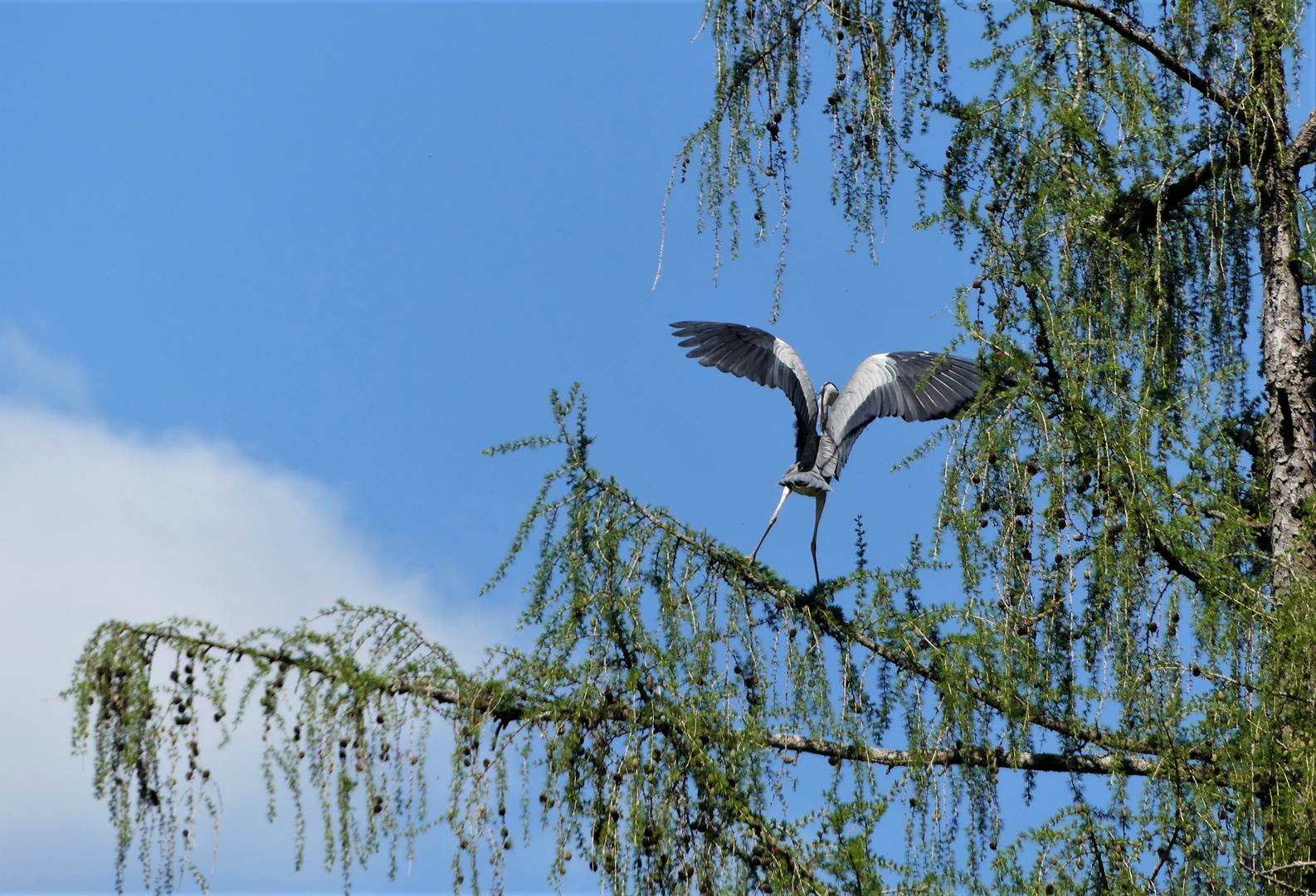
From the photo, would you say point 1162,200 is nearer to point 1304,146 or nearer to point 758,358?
point 1304,146

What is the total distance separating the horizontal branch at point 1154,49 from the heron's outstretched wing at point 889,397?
1.17 m

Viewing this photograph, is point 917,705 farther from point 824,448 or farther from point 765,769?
point 824,448

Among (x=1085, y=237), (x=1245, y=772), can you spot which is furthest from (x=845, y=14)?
(x=1245, y=772)

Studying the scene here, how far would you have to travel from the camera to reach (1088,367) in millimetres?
2822

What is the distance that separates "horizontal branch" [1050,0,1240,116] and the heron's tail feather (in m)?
1.70

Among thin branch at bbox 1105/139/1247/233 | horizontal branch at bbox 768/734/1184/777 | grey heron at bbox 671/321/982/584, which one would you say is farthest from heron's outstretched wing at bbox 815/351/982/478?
horizontal branch at bbox 768/734/1184/777

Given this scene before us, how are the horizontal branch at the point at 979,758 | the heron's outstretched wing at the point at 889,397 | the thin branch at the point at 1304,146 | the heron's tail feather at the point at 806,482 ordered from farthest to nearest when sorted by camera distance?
1. the heron's outstretched wing at the point at 889,397
2. the heron's tail feather at the point at 806,482
3. the thin branch at the point at 1304,146
4. the horizontal branch at the point at 979,758

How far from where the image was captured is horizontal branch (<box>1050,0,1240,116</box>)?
12.2ft

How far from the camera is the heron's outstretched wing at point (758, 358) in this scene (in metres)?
4.54

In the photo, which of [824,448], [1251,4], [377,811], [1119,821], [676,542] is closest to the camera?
[377,811]

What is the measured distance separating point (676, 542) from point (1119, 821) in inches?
50.9

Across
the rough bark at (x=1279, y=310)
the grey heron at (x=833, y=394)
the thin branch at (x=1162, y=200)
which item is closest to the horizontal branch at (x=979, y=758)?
the rough bark at (x=1279, y=310)

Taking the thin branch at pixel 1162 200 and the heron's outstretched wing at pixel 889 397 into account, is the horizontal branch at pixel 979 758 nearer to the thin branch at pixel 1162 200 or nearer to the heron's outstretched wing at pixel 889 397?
the heron's outstretched wing at pixel 889 397

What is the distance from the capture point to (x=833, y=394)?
4820mm
